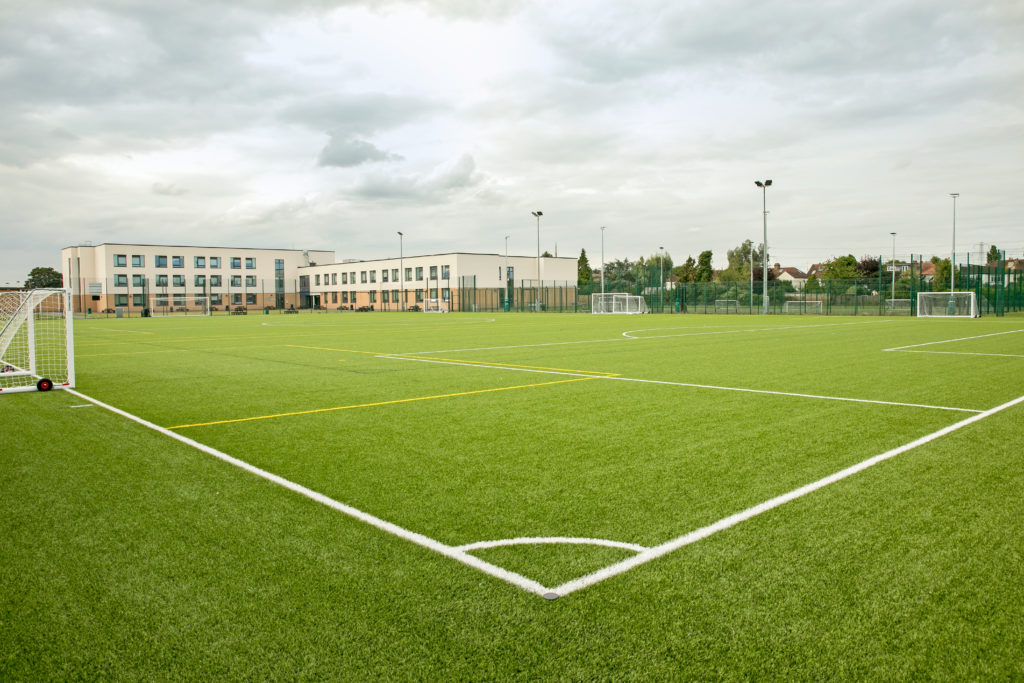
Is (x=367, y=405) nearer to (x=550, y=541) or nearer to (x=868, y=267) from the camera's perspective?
(x=550, y=541)

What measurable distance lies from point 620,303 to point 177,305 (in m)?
60.8

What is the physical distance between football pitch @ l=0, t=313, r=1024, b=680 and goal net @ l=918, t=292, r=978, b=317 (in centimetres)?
3619

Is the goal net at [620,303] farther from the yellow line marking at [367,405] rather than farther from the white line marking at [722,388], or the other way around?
the yellow line marking at [367,405]

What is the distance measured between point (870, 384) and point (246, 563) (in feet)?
30.6

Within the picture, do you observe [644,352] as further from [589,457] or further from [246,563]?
[246,563]

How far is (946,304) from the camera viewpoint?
3931 centimetres

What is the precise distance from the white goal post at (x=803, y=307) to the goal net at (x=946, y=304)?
22.3 feet

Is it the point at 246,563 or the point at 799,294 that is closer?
the point at 246,563

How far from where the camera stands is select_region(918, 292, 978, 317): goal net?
127ft

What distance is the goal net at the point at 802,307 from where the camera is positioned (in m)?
46.3

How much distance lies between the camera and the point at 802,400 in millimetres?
8680

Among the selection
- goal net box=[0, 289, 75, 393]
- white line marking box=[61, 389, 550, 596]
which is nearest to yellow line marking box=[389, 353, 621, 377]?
goal net box=[0, 289, 75, 393]

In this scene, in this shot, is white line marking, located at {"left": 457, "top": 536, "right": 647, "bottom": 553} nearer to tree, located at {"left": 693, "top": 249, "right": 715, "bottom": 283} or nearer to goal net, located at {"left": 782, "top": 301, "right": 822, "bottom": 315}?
goal net, located at {"left": 782, "top": 301, "right": 822, "bottom": 315}

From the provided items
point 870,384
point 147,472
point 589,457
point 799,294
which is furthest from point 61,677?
point 799,294
